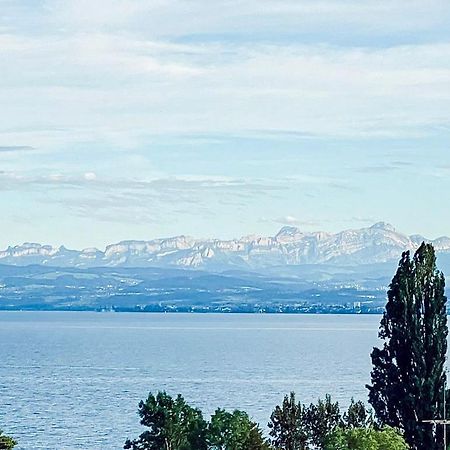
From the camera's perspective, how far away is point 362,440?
40.4 meters

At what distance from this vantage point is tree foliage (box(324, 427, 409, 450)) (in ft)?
132

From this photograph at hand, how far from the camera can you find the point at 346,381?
131000 mm

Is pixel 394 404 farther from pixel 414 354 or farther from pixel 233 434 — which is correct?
pixel 233 434

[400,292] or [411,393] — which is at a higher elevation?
[400,292]

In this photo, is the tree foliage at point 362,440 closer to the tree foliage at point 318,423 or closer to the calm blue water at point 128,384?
the tree foliage at point 318,423

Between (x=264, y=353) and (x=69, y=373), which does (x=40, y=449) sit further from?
(x=264, y=353)

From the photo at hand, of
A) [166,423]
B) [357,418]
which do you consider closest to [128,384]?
[357,418]

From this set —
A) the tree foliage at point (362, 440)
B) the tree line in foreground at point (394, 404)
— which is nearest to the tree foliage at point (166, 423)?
the tree line in foreground at point (394, 404)

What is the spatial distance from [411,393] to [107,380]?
88.2 m

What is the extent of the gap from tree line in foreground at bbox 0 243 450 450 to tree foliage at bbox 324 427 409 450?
0.05 m

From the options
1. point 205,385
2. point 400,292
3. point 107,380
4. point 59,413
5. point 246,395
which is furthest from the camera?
point 107,380

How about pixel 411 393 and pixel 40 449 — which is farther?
pixel 40 449

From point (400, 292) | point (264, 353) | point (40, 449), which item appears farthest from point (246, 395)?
point (264, 353)

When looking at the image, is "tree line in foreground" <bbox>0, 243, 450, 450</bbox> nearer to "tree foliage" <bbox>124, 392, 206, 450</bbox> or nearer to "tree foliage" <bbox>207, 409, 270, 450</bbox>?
"tree foliage" <bbox>124, 392, 206, 450</bbox>
